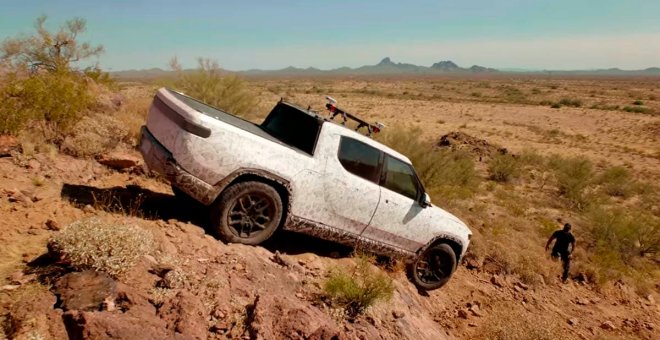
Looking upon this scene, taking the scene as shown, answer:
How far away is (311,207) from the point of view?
5230 millimetres

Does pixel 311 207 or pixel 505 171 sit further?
pixel 505 171

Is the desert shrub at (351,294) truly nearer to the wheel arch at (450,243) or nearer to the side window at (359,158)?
the side window at (359,158)

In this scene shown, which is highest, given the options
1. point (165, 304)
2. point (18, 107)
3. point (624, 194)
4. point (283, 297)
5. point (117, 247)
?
point (18, 107)

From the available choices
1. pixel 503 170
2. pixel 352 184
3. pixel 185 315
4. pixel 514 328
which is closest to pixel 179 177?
pixel 185 315

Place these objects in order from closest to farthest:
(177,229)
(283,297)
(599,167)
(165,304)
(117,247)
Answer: (165,304) → (117,247) → (283,297) → (177,229) → (599,167)

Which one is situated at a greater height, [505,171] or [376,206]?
[376,206]

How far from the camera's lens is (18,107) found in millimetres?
6746

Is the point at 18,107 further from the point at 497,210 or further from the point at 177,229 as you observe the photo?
the point at 497,210

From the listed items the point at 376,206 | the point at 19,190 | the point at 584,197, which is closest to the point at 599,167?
the point at 584,197

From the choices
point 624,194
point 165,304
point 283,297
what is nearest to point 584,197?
point 624,194

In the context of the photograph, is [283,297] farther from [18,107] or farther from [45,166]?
[18,107]

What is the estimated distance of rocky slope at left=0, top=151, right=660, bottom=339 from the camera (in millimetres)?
3117

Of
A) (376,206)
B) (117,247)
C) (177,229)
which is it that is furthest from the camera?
(376,206)

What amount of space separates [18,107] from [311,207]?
17.2 ft
